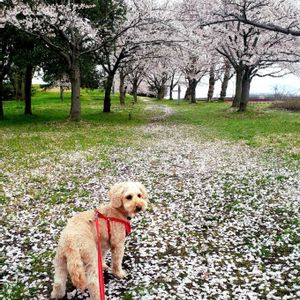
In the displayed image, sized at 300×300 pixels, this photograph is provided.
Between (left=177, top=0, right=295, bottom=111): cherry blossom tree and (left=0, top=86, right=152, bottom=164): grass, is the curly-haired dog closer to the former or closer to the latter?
(left=0, top=86, right=152, bottom=164): grass

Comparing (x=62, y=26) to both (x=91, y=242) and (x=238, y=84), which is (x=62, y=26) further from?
(x=91, y=242)

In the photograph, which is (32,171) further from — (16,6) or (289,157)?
→ (16,6)

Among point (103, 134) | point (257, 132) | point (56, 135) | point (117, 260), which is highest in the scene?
Result: point (257, 132)

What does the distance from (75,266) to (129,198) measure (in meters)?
1.35

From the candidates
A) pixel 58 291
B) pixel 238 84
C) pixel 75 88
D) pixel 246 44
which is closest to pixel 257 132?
pixel 246 44

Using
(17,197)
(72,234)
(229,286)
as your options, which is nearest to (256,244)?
(229,286)

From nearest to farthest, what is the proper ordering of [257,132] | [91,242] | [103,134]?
[91,242], [103,134], [257,132]

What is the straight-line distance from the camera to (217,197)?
974cm

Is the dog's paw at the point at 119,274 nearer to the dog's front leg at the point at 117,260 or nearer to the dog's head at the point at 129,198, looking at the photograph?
the dog's front leg at the point at 117,260

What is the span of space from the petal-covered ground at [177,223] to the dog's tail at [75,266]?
1065 mm

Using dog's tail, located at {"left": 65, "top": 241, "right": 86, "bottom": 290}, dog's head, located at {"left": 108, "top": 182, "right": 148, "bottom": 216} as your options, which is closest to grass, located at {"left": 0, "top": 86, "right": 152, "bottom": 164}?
dog's head, located at {"left": 108, "top": 182, "right": 148, "bottom": 216}

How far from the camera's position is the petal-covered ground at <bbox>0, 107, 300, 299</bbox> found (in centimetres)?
542

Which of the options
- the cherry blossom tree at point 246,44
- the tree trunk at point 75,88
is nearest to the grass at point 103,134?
the tree trunk at point 75,88

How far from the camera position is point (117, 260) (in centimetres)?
541
